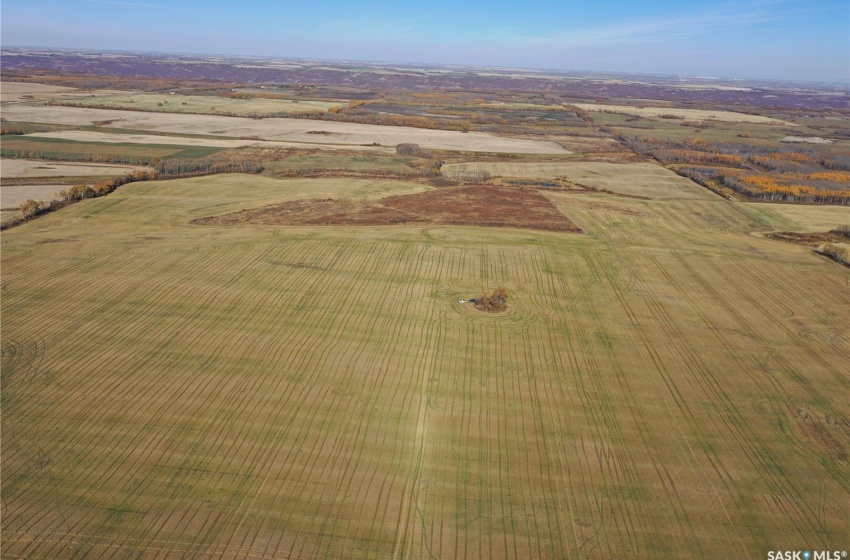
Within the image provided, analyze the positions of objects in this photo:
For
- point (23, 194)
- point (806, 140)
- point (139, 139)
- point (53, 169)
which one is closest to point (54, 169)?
point (53, 169)

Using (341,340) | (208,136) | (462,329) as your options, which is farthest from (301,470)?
(208,136)

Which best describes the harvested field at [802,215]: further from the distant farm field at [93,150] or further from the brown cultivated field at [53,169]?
the brown cultivated field at [53,169]

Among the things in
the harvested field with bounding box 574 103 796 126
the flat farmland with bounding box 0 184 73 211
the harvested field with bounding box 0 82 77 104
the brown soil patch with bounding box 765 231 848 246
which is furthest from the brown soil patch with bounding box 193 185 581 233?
the harvested field with bounding box 574 103 796 126

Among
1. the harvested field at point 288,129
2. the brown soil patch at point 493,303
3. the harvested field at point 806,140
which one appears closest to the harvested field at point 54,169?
the harvested field at point 288,129

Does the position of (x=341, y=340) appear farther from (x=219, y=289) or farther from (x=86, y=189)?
(x=86, y=189)

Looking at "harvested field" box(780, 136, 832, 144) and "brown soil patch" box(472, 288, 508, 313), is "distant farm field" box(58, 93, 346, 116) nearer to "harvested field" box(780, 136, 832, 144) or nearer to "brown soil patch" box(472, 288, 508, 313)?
"brown soil patch" box(472, 288, 508, 313)
